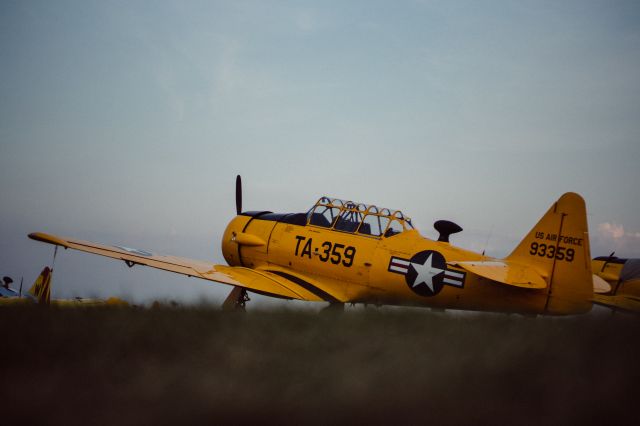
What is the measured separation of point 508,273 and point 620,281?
6012 mm

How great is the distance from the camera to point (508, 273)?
23.0ft

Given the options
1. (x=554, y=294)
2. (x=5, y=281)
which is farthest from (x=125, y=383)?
(x=5, y=281)

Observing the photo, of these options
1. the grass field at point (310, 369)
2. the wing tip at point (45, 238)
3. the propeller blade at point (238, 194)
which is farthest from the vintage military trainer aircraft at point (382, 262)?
the grass field at point (310, 369)

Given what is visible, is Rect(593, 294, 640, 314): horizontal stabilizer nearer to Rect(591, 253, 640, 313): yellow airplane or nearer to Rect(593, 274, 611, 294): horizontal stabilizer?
Rect(591, 253, 640, 313): yellow airplane

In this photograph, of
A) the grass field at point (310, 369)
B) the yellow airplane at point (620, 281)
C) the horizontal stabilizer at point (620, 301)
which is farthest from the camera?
the yellow airplane at point (620, 281)

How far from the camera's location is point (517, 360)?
9.80 ft

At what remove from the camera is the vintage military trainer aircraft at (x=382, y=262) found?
6859 mm

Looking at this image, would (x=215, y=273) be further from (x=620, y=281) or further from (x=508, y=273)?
(x=620, y=281)

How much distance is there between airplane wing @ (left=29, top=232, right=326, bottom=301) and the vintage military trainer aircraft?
2cm

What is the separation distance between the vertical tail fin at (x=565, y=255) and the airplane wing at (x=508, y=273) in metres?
0.13

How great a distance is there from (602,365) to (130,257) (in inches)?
316

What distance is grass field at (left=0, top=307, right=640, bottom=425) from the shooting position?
98.2 inches

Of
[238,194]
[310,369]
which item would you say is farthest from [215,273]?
[310,369]

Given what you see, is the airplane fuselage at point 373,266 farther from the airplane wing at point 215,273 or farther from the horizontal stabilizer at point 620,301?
the horizontal stabilizer at point 620,301
